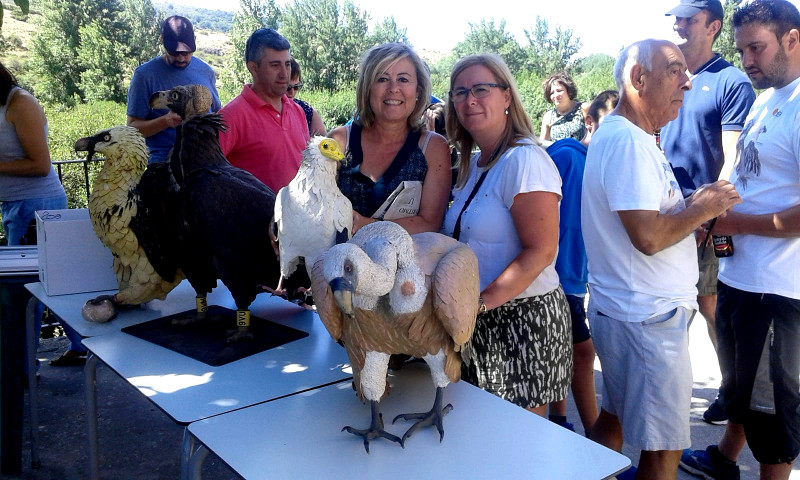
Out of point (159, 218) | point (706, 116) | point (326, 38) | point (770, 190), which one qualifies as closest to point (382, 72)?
point (159, 218)

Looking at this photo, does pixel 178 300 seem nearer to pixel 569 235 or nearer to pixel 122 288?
pixel 122 288

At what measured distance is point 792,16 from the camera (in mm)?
2352

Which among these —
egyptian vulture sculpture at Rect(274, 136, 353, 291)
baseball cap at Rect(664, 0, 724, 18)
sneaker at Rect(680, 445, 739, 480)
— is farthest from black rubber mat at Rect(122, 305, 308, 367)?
baseball cap at Rect(664, 0, 724, 18)

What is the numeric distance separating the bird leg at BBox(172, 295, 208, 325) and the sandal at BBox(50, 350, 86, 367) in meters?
2.64

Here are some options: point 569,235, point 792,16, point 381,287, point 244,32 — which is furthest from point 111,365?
point 244,32

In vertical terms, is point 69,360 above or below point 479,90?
below

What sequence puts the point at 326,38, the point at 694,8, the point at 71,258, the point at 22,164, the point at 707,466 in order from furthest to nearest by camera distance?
the point at 326,38 < the point at 22,164 < the point at 694,8 < the point at 707,466 < the point at 71,258

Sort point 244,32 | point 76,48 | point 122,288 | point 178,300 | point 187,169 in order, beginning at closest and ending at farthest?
point 187,169
point 122,288
point 178,300
point 244,32
point 76,48

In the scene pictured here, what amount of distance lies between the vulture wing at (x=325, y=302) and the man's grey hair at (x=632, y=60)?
139 cm

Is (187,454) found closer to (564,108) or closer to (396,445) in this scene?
(396,445)

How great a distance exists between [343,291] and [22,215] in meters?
3.52

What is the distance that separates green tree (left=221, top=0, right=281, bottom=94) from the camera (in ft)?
80.6

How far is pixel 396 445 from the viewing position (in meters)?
1.56

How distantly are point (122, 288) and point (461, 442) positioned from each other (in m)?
1.86
